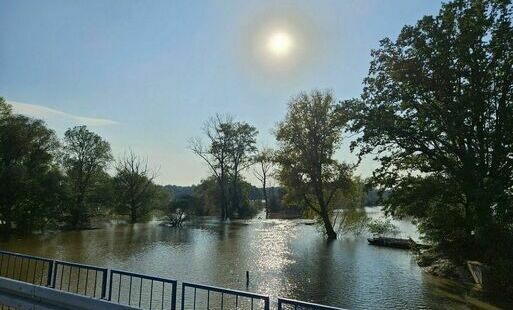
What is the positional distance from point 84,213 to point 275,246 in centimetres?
3016

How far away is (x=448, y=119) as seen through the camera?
21.0 m

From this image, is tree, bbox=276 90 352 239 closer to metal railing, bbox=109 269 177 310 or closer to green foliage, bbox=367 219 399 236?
green foliage, bbox=367 219 399 236

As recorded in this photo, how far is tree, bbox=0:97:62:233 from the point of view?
119 ft

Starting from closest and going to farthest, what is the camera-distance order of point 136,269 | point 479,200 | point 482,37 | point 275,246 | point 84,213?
1. point 479,200
2. point 136,269
3. point 482,37
4. point 275,246
5. point 84,213

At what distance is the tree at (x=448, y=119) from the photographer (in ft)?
67.5

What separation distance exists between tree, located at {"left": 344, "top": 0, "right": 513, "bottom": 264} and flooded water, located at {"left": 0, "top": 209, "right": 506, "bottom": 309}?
3.68 metres

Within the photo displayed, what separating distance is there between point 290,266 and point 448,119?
11.9 meters

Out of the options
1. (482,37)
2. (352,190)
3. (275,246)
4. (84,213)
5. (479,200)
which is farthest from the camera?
(84,213)

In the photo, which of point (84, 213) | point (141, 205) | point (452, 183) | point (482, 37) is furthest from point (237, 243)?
point (141, 205)

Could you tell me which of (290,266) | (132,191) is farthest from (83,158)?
(290,266)

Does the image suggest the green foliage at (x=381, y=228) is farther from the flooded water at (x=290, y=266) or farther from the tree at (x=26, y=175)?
the tree at (x=26, y=175)

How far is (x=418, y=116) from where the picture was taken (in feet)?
73.7

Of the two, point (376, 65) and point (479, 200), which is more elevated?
point (376, 65)

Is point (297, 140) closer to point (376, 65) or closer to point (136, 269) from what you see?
point (376, 65)
